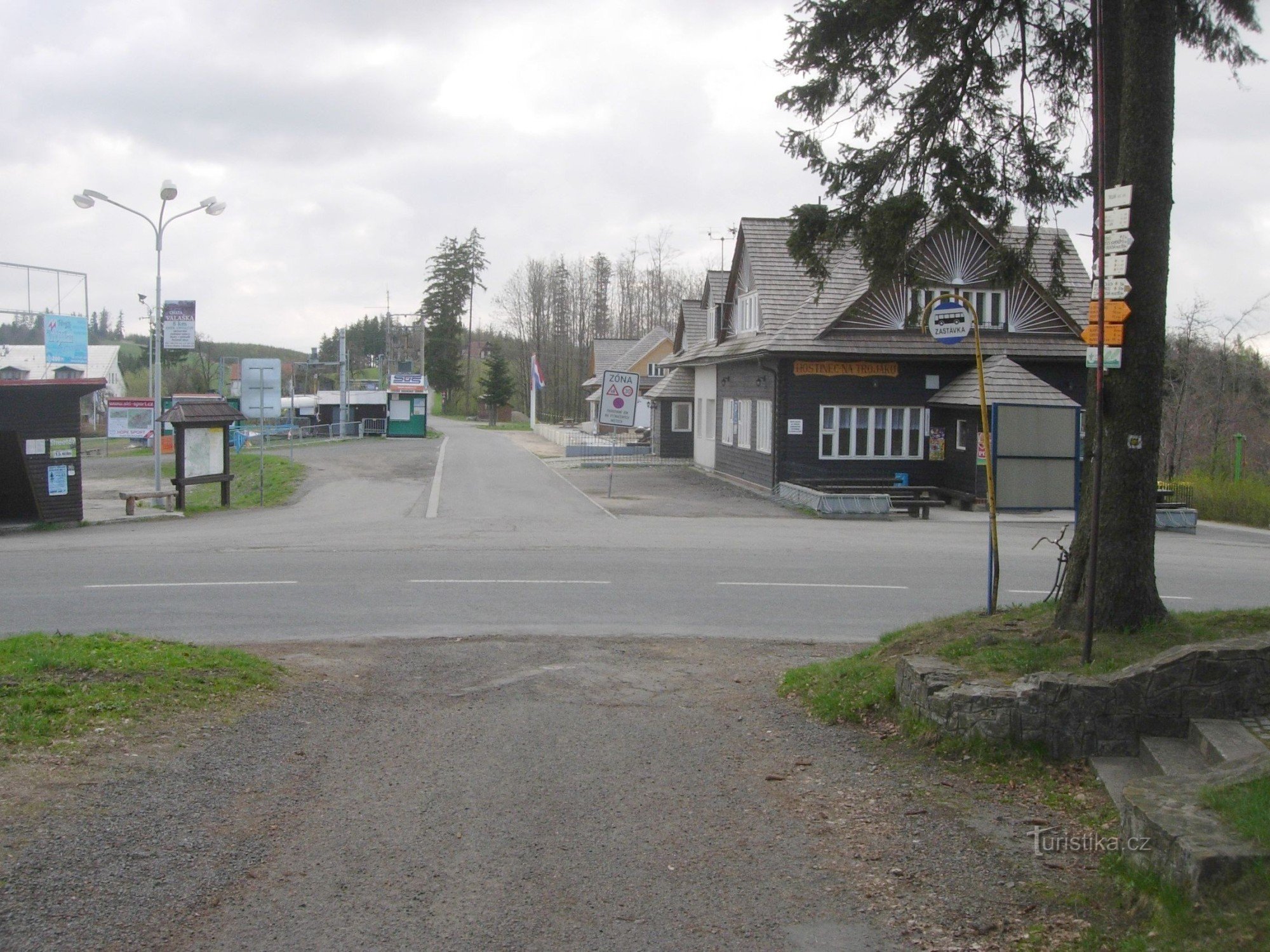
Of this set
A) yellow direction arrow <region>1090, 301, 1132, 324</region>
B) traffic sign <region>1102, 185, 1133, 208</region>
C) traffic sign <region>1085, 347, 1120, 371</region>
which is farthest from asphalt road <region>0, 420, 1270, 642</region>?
traffic sign <region>1102, 185, 1133, 208</region>

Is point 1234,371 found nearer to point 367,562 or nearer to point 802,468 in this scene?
point 802,468

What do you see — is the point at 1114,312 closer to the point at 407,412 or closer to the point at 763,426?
the point at 763,426

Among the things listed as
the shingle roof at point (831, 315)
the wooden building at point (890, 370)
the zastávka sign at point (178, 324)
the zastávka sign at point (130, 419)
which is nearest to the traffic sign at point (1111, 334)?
the shingle roof at point (831, 315)

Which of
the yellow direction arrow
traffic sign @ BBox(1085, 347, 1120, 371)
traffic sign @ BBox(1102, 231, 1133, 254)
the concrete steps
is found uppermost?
traffic sign @ BBox(1102, 231, 1133, 254)

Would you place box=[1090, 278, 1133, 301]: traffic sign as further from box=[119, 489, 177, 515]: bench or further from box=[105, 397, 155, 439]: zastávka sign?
box=[105, 397, 155, 439]: zastávka sign

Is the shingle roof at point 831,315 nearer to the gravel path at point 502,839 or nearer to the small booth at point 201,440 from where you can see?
the small booth at point 201,440

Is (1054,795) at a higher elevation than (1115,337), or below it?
below

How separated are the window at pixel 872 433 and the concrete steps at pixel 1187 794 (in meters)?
22.7

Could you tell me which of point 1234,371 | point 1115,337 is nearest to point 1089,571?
point 1115,337

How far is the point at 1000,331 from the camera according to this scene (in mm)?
29172

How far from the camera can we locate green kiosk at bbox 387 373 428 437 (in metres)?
63.0

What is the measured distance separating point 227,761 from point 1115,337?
6401mm

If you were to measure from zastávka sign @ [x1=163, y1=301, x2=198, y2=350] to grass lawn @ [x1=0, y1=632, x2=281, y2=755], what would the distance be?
22671 mm

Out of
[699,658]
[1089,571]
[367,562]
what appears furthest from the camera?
[367,562]
